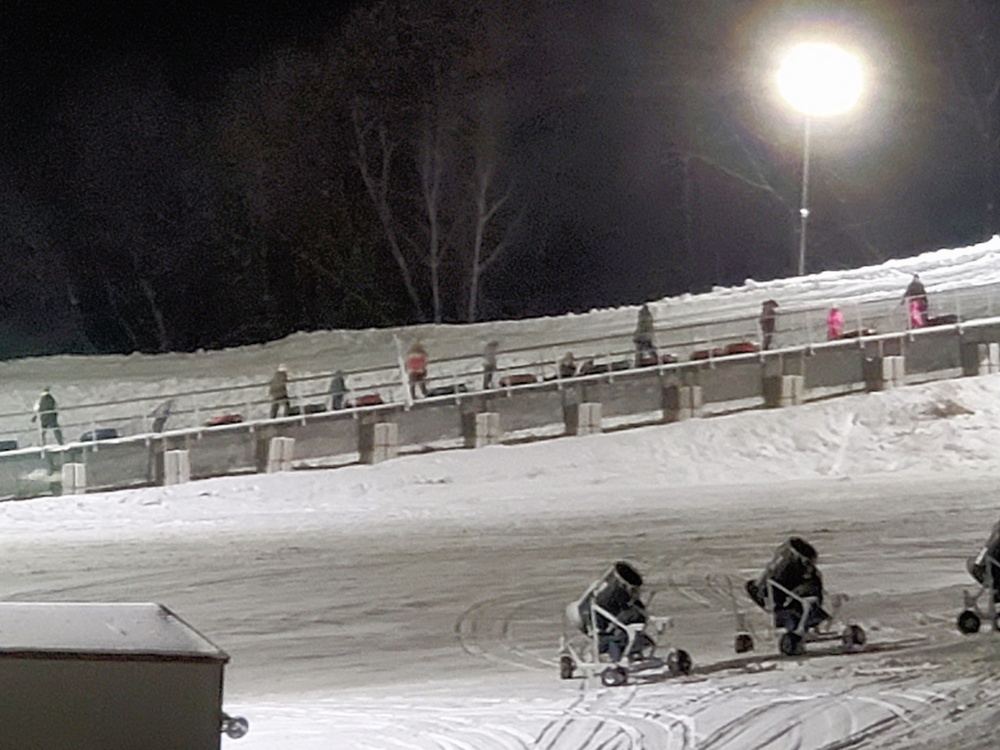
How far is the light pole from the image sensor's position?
1751 inches

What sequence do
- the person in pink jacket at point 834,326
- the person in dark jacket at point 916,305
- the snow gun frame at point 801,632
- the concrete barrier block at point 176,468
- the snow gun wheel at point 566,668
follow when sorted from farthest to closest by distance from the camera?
1. the person in dark jacket at point 916,305
2. the person in pink jacket at point 834,326
3. the concrete barrier block at point 176,468
4. the snow gun frame at point 801,632
5. the snow gun wheel at point 566,668

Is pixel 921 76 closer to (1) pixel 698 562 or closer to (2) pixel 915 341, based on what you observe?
(2) pixel 915 341

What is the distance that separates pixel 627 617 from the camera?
1427 cm

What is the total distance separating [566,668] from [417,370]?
53.3ft

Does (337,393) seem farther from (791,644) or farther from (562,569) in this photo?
(791,644)

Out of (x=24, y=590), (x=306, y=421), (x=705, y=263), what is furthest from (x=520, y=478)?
Answer: (x=705, y=263)

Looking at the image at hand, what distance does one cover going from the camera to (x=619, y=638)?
46.6 feet

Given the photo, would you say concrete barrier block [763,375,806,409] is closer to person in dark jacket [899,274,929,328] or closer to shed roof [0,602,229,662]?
person in dark jacket [899,274,929,328]

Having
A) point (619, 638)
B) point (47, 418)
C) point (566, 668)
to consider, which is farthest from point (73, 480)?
point (619, 638)

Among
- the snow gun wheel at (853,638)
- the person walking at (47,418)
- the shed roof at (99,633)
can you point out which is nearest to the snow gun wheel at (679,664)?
the snow gun wheel at (853,638)

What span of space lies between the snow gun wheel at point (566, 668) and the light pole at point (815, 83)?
29.9 m

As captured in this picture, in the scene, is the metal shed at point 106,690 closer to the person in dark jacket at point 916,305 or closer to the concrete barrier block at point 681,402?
the concrete barrier block at point 681,402

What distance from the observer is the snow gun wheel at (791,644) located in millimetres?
14695

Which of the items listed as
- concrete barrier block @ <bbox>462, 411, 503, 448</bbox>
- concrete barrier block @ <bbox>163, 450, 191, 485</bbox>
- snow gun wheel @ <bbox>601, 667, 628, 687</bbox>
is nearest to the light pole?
concrete barrier block @ <bbox>462, 411, 503, 448</bbox>
